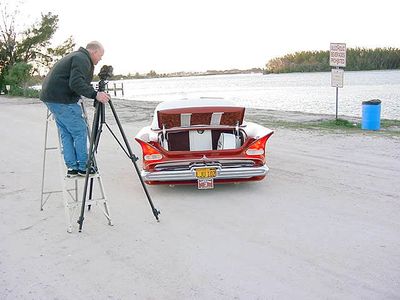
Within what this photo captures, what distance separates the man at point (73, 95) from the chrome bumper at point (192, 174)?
Answer: 109cm

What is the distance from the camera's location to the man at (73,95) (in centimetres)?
526

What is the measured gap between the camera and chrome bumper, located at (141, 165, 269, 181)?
258 inches

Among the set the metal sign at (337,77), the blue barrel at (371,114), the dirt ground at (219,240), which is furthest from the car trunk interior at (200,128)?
the metal sign at (337,77)

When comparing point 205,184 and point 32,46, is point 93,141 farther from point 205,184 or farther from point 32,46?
point 32,46

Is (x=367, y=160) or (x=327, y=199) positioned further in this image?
(x=367, y=160)

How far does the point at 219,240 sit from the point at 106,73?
2.21 meters

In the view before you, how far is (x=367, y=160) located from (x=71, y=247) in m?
6.05

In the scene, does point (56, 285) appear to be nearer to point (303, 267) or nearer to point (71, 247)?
point (71, 247)

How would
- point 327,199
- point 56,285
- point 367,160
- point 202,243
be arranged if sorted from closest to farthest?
point 56,285 < point 202,243 < point 327,199 < point 367,160

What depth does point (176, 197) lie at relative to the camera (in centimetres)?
675

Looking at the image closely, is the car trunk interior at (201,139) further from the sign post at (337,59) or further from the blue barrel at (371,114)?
the sign post at (337,59)

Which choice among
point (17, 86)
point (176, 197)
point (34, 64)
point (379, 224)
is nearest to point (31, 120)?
point (176, 197)

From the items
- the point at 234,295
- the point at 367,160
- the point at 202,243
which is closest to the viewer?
the point at 234,295

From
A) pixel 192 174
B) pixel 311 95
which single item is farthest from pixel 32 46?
pixel 192 174
